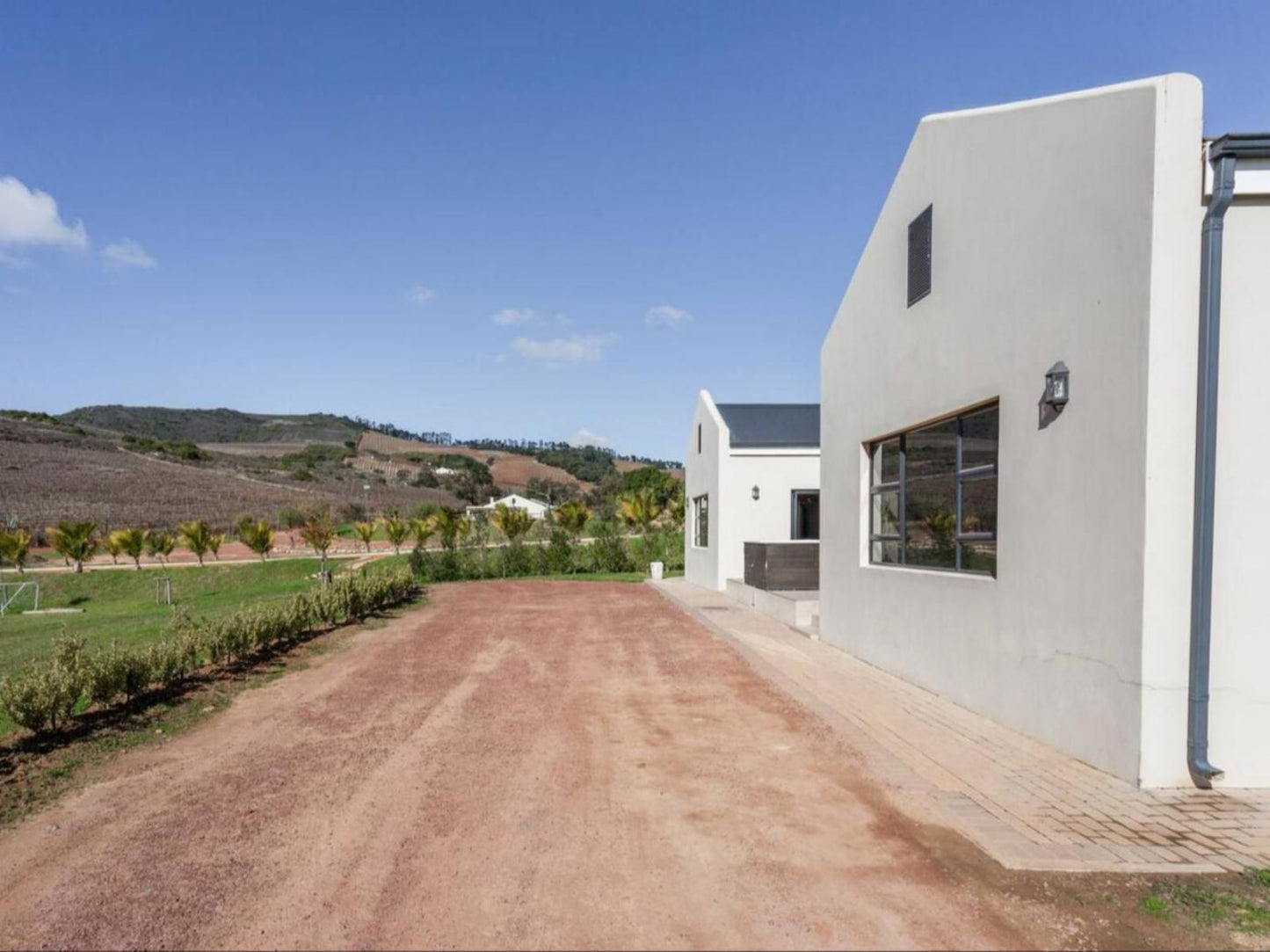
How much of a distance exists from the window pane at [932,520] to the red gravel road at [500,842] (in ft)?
6.82

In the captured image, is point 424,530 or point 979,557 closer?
point 979,557

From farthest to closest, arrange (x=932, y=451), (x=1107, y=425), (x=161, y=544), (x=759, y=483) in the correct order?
(x=161, y=544) → (x=759, y=483) → (x=932, y=451) → (x=1107, y=425)

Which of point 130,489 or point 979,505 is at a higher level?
point 979,505

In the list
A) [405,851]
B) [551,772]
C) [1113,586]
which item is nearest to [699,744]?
[551,772]

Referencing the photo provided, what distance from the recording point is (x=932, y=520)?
7488 mm

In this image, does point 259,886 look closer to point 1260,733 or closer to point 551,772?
point 551,772

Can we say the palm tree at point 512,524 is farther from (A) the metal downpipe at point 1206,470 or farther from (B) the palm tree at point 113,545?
(A) the metal downpipe at point 1206,470

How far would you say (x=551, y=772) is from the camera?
5.11 m

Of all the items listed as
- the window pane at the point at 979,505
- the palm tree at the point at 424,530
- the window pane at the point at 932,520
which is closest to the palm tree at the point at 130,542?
the palm tree at the point at 424,530

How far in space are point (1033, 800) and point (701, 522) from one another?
53.4ft

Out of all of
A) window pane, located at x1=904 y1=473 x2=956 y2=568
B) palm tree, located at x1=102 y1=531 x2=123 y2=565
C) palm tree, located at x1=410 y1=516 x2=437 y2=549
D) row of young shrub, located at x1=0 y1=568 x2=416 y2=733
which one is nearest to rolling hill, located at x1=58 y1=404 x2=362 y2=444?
palm tree, located at x1=102 y1=531 x2=123 y2=565

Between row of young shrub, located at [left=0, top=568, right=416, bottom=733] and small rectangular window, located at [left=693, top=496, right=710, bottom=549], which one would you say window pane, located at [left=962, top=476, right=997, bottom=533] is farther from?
small rectangular window, located at [left=693, top=496, right=710, bottom=549]

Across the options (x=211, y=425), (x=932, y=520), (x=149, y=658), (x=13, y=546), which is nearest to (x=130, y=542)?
(x=13, y=546)

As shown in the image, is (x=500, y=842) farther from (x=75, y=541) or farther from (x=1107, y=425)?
(x=75, y=541)
